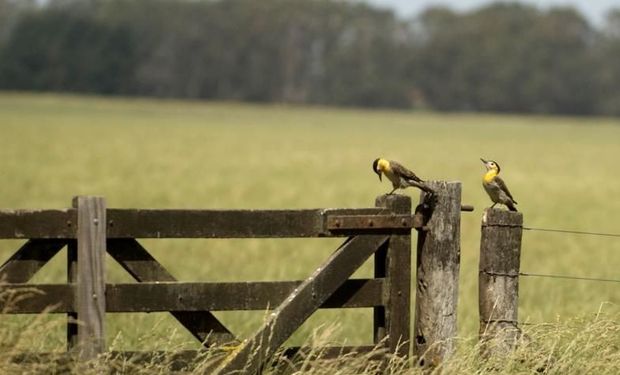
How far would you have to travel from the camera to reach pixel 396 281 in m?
6.73

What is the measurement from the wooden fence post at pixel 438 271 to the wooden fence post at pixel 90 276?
5.08 ft

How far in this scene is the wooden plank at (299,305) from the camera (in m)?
6.30

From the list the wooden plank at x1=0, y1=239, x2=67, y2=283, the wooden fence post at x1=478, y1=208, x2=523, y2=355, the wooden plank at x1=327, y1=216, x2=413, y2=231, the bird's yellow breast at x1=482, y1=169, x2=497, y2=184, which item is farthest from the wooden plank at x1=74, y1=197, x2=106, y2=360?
the bird's yellow breast at x1=482, y1=169, x2=497, y2=184

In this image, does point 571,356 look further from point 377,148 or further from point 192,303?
point 377,148

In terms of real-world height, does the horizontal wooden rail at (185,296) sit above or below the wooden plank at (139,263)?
below

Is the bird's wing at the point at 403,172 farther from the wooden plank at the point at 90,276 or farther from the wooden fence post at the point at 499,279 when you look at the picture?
the wooden plank at the point at 90,276

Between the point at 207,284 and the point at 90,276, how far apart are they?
1.79ft

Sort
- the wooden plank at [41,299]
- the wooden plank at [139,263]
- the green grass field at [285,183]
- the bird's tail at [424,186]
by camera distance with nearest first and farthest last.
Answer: the wooden plank at [41,299] → the wooden plank at [139,263] → the bird's tail at [424,186] → the green grass field at [285,183]

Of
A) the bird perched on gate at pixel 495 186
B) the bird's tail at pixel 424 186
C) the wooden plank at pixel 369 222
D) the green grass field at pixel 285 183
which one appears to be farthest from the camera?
the green grass field at pixel 285 183

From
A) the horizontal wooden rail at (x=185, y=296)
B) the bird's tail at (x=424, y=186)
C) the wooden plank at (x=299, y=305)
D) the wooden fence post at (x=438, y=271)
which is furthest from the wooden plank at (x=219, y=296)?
the bird's tail at (x=424, y=186)

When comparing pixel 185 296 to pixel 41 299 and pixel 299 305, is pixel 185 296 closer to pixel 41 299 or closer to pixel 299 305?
pixel 299 305

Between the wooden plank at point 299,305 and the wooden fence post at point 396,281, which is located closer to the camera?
the wooden plank at point 299,305

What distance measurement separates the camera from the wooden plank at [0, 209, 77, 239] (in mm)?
6141

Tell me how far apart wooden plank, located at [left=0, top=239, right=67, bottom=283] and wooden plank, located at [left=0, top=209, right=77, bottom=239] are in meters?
0.11
